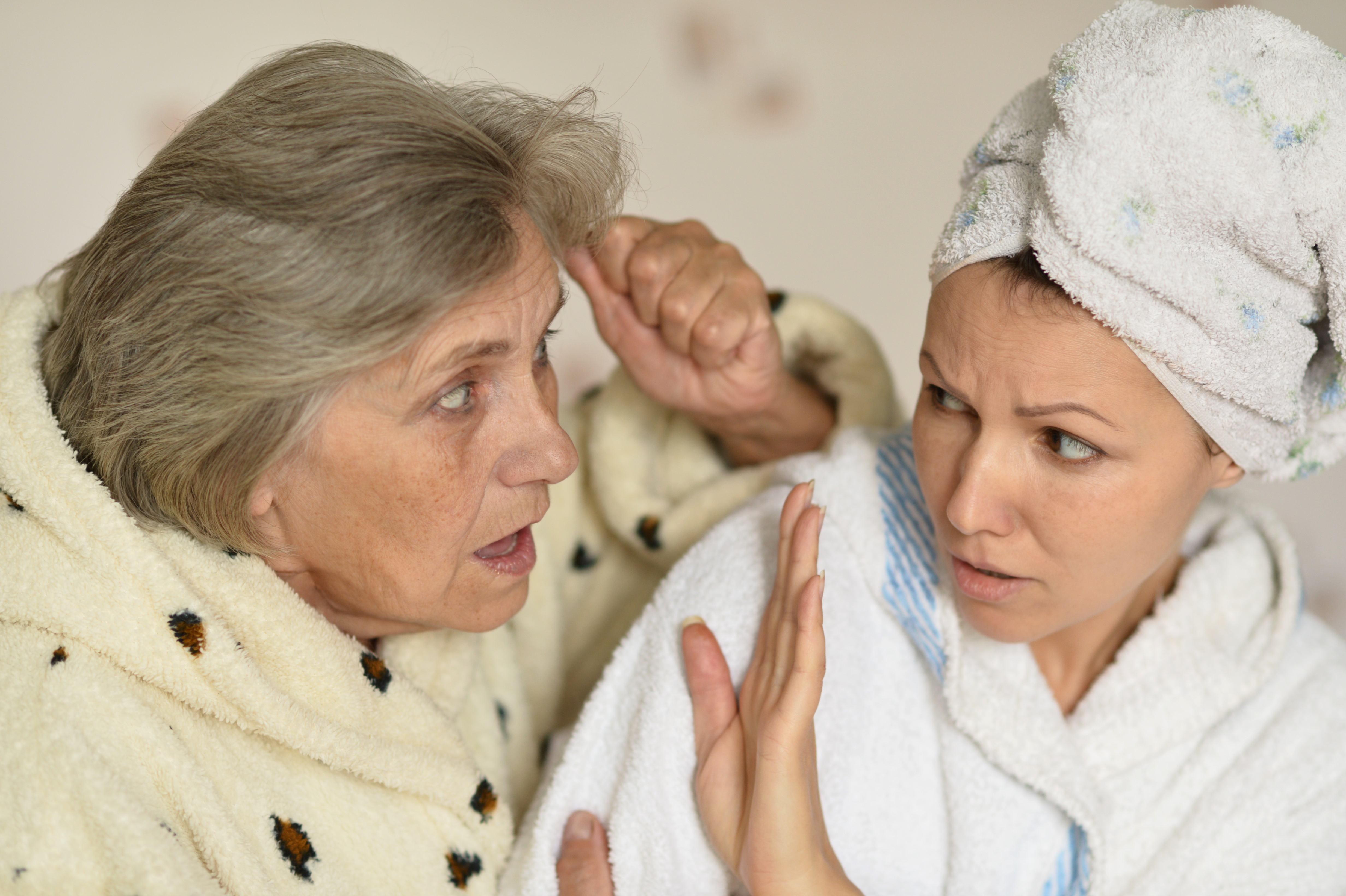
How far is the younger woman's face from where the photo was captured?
112 cm

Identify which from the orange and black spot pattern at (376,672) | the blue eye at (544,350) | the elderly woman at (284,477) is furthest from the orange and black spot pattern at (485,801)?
the blue eye at (544,350)

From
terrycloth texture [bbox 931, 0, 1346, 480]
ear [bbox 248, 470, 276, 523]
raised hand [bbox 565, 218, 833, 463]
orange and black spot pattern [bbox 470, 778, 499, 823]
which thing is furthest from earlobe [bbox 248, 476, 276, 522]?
terrycloth texture [bbox 931, 0, 1346, 480]

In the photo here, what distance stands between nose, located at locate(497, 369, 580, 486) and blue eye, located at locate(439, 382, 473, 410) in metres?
0.05

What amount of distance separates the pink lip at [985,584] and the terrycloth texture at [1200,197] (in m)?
0.27

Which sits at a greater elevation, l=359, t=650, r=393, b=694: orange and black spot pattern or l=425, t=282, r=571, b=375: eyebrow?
l=425, t=282, r=571, b=375: eyebrow

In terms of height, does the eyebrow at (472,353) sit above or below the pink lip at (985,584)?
above

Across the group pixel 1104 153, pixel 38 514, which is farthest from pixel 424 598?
pixel 1104 153

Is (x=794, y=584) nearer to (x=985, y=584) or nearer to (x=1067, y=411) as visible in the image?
(x=985, y=584)

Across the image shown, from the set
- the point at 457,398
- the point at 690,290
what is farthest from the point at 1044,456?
the point at 457,398

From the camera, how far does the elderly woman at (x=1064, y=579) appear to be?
1.06 m

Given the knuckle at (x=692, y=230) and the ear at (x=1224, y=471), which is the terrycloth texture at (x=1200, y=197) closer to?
the ear at (x=1224, y=471)

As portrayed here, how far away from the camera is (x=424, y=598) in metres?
1.20

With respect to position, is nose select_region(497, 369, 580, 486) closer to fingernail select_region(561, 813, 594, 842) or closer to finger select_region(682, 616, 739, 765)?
finger select_region(682, 616, 739, 765)

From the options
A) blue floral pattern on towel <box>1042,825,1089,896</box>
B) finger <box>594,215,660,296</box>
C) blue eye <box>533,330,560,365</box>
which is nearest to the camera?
blue eye <box>533,330,560,365</box>
